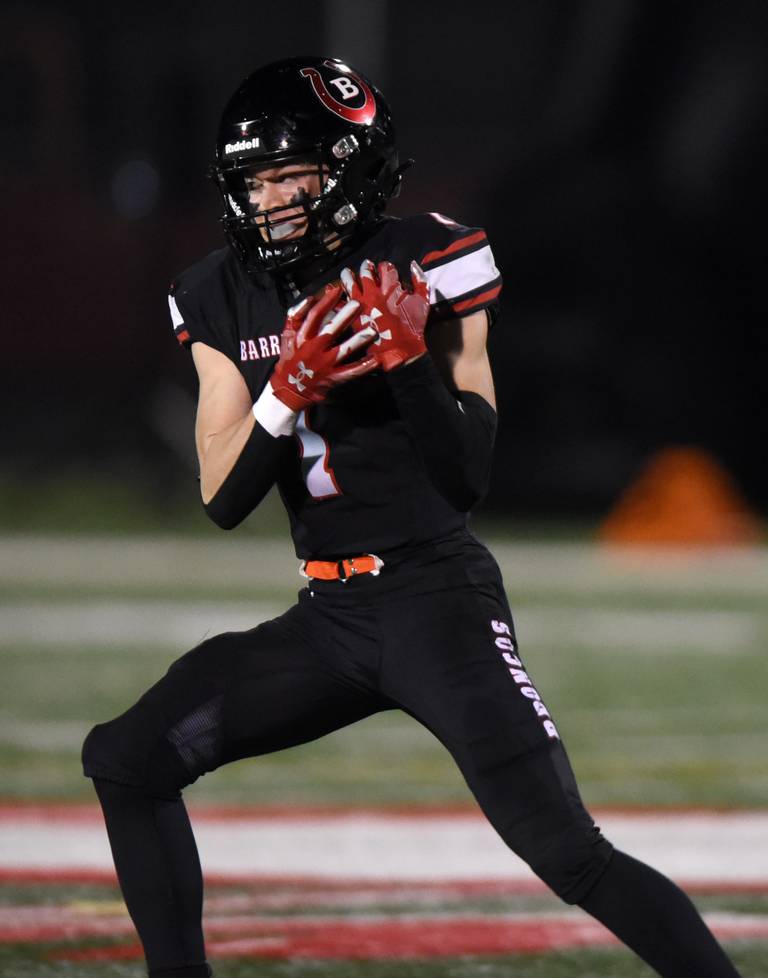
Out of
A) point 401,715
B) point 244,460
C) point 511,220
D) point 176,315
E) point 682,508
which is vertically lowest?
point 682,508

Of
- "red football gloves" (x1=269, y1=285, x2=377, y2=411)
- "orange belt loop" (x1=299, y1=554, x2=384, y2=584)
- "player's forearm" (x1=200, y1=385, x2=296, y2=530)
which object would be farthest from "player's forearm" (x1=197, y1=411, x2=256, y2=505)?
"orange belt loop" (x1=299, y1=554, x2=384, y2=584)

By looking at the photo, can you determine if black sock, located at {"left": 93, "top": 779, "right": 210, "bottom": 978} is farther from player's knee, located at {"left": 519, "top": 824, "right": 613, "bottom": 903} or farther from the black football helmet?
the black football helmet

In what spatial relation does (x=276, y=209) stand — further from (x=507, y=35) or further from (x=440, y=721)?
(x=507, y=35)

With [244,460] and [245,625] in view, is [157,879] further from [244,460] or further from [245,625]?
[245,625]

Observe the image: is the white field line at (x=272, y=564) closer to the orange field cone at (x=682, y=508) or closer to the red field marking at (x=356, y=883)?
the orange field cone at (x=682, y=508)

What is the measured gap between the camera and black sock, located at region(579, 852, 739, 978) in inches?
102

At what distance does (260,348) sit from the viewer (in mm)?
2922

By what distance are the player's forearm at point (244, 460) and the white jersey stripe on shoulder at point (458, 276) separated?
34 centimetres

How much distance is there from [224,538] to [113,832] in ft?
34.8

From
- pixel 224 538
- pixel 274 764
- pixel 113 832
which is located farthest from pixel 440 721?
pixel 224 538

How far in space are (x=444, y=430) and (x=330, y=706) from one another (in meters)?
0.55

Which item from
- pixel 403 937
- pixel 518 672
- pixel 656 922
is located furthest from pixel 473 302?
pixel 403 937

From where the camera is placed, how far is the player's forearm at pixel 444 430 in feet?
8.65

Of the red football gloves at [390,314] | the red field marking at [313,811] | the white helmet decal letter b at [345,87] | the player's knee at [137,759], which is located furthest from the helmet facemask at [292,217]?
the red field marking at [313,811]
